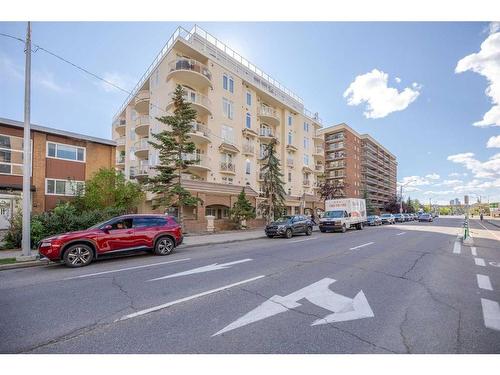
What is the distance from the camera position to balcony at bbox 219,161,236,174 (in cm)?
2732

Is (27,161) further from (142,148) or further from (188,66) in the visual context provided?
(188,66)

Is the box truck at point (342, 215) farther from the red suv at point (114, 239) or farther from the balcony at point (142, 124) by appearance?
the balcony at point (142, 124)

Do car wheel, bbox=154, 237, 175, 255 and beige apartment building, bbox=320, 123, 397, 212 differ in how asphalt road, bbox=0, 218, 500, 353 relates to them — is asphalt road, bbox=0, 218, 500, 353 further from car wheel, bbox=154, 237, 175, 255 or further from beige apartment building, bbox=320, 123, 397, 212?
beige apartment building, bbox=320, 123, 397, 212

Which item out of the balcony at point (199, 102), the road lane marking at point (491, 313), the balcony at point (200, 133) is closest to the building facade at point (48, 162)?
the balcony at point (200, 133)

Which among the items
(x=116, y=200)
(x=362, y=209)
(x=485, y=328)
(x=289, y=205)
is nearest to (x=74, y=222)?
(x=116, y=200)

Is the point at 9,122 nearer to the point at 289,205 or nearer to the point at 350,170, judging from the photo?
the point at 289,205

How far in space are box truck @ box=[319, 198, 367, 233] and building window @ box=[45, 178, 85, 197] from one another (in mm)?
20380

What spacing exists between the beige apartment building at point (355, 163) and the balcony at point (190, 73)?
1319 inches

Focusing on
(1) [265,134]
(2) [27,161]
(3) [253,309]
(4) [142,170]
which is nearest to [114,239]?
(2) [27,161]

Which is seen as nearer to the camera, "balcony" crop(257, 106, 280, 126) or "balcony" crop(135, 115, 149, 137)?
"balcony" crop(135, 115, 149, 137)

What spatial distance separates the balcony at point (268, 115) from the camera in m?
33.4

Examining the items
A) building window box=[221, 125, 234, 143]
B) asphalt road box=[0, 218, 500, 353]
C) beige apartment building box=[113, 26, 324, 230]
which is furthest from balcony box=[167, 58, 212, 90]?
asphalt road box=[0, 218, 500, 353]

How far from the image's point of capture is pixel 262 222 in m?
28.5

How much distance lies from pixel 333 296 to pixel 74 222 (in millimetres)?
12978
